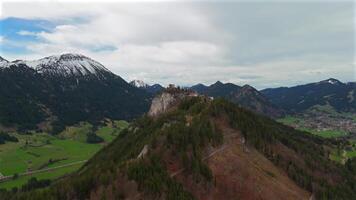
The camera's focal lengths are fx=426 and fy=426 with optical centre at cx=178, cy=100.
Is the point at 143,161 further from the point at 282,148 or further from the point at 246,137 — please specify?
the point at 282,148

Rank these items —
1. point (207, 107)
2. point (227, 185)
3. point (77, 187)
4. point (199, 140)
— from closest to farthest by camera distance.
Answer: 1. point (77, 187)
2. point (227, 185)
3. point (199, 140)
4. point (207, 107)

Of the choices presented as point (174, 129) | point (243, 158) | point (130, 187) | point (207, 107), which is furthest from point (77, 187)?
point (207, 107)

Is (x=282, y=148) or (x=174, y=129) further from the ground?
(x=174, y=129)

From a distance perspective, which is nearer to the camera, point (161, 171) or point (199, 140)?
point (161, 171)

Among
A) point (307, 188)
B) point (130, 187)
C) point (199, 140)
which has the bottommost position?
point (307, 188)

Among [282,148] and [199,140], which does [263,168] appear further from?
[282,148]

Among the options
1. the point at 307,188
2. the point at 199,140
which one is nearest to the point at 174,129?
the point at 199,140

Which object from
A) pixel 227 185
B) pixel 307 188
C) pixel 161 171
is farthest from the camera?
pixel 307 188
